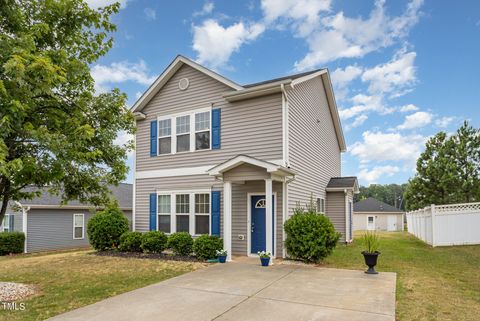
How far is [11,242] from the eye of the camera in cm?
1895

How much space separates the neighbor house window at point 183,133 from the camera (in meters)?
13.4

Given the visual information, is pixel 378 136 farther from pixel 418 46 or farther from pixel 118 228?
pixel 118 228

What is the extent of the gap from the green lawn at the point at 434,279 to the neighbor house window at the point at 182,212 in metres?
5.31

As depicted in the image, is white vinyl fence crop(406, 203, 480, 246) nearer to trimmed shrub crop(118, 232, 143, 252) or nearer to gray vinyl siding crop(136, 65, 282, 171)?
gray vinyl siding crop(136, 65, 282, 171)

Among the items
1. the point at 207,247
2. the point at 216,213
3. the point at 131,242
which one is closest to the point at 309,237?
the point at 207,247

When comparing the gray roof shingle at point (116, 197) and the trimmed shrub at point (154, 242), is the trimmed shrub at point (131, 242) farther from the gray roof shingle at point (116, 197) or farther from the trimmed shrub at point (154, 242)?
the gray roof shingle at point (116, 197)

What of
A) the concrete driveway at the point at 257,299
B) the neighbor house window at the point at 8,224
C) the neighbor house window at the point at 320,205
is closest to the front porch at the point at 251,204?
the concrete driveway at the point at 257,299

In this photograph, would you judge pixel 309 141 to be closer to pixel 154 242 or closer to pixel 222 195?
pixel 222 195

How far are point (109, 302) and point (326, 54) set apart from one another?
47.8ft

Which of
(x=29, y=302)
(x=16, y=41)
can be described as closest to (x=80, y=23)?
(x=16, y=41)

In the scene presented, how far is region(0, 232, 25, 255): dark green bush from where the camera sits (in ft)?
61.4

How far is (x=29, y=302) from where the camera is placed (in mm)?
6469

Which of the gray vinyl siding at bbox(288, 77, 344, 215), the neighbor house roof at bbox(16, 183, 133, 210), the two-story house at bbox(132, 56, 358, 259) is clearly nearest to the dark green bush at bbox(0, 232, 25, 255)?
the neighbor house roof at bbox(16, 183, 133, 210)

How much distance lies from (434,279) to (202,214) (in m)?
Answer: 7.55
